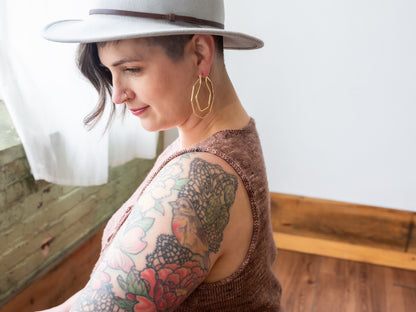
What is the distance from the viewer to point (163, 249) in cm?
59

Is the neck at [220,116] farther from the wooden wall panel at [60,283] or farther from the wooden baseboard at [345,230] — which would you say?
the wooden baseboard at [345,230]

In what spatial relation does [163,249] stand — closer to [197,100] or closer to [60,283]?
[197,100]

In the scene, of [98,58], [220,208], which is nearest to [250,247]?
[220,208]

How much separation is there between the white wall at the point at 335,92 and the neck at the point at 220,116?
1.37m

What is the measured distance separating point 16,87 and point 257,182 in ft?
2.90

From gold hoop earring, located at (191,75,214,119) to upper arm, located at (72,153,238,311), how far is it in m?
0.20

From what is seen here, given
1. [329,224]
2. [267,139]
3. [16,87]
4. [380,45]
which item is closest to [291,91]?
[267,139]

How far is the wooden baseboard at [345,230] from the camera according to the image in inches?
87.8

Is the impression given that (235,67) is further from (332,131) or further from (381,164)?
(381,164)

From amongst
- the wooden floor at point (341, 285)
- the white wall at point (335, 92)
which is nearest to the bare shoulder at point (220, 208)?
the wooden floor at point (341, 285)

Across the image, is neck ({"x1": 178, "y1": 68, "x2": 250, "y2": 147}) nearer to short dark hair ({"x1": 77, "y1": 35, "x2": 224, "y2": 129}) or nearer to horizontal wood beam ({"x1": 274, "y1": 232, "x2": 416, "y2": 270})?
short dark hair ({"x1": 77, "y1": 35, "x2": 224, "y2": 129})

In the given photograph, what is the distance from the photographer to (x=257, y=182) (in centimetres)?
73

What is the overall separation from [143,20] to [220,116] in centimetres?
24

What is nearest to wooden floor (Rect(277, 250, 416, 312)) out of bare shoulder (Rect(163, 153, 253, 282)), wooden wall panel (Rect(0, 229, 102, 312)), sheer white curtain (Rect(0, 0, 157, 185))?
wooden wall panel (Rect(0, 229, 102, 312))
